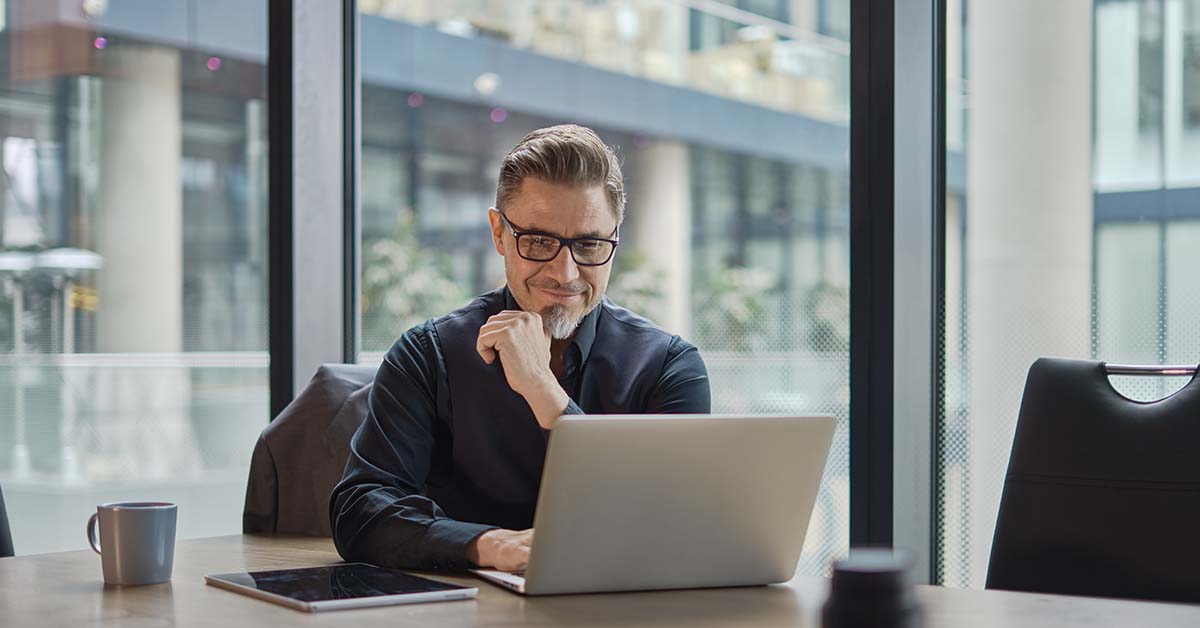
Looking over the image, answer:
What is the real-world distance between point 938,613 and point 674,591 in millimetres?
306

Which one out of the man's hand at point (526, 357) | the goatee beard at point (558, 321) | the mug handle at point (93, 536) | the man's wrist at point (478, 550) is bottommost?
the man's wrist at point (478, 550)

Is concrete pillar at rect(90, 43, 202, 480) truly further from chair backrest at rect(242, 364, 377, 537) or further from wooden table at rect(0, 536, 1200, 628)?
wooden table at rect(0, 536, 1200, 628)

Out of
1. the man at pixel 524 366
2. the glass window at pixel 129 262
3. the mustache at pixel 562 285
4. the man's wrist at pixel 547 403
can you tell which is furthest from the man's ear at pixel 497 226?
the glass window at pixel 129 262

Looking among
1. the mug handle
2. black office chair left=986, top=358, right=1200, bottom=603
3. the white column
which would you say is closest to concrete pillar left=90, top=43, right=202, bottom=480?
the white column

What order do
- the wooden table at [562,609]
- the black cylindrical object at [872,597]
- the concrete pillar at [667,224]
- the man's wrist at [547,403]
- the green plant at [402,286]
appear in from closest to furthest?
1. the black cylindrical object at [872,597]
2. the wooden table at [562,609]
3. the man's wrist at [547,403]
4. the concrete pillar at [667,224]
5. the green plant at [402,286]

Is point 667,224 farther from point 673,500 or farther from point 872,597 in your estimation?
point 872,597

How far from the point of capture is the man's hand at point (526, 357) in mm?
1786

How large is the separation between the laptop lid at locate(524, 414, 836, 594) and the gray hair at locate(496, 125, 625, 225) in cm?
76

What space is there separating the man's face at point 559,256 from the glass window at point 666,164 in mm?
591

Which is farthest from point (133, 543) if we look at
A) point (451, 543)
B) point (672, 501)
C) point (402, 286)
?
point (402, 286)

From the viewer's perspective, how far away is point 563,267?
6.35 ft

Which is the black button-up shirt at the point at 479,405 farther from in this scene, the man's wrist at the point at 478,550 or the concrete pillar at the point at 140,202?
the concrete pillar at the point at 140,202

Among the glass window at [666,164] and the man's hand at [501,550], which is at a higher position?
the glass window at [666,164]

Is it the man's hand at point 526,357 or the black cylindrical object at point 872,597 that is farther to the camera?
the man's hand at point 526,357
